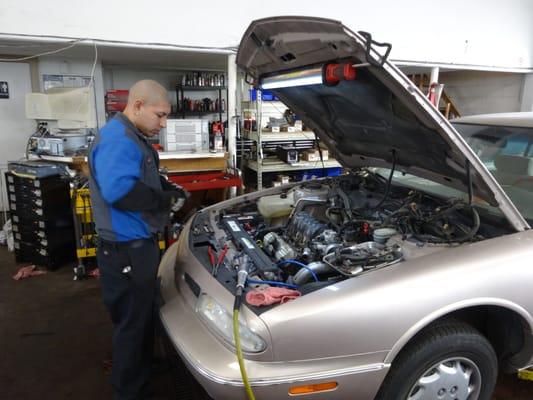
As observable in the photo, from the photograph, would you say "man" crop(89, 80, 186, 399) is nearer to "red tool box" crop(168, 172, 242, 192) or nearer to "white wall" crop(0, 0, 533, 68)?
"white wall" crop(0, 0, 533, 68)

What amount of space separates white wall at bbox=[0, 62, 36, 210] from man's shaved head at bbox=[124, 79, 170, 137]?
4891 millimetres

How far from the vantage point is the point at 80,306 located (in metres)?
3.23

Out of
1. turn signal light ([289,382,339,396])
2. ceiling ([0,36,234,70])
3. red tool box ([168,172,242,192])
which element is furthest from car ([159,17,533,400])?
ceiling ([0,36,234,70])

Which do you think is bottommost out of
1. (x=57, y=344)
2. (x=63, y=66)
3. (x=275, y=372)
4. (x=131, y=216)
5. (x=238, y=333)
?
(x=57, y=344)

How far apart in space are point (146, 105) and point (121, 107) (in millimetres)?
4185

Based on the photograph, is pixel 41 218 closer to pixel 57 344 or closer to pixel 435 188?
pixel 57 344

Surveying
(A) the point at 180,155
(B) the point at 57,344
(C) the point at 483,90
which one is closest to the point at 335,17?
(A) the point at 180,155

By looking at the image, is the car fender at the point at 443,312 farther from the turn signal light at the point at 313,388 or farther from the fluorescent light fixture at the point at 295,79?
the fluorescent light fixture at the point at 295,79

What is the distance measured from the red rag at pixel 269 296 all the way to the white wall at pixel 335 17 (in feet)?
7.64

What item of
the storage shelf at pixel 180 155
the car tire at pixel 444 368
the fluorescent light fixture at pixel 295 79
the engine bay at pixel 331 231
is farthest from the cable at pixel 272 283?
the storage shelf at pixel 180 155

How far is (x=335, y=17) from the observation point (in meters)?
5.26

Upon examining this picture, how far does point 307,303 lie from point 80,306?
95.5 inches

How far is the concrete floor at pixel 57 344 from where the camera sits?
2.27 m

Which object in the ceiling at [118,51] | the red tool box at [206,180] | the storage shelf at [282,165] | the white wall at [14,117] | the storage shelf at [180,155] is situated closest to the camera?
the ceiling at [118,51]
